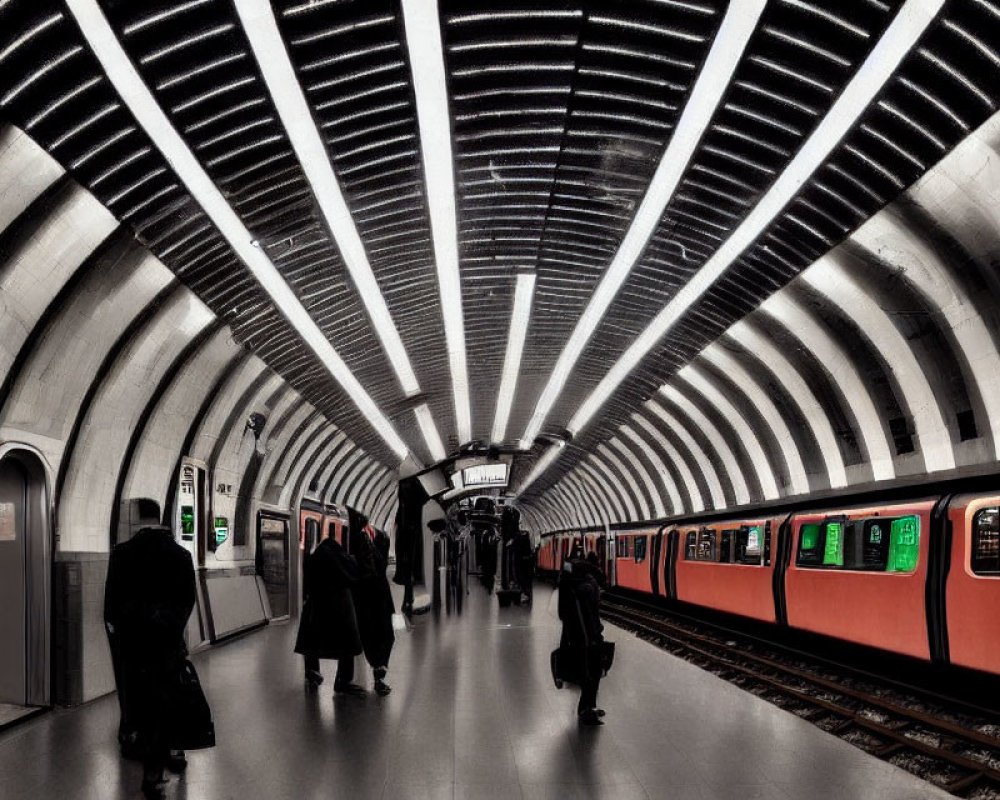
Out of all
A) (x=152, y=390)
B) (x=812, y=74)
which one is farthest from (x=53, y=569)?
(x=812, y=74)

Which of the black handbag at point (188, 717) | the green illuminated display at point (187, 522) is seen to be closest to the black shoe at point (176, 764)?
the black handbag at point (188, 717)

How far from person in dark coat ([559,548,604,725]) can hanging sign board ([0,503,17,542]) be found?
498 centimetres

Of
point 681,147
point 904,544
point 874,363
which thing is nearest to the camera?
point 681,147

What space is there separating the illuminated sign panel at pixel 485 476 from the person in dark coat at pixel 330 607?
19.9 m

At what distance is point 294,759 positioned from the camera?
630 centimetres

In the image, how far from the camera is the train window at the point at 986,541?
9.31 m

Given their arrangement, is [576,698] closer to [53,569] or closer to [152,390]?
[53,569]

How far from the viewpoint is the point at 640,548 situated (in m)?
27.4

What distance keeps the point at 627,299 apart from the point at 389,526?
2856 centimetres

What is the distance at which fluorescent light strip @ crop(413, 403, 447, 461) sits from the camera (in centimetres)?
1891

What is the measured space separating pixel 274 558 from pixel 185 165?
12075mm

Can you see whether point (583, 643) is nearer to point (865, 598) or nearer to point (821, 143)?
point (821, 143)

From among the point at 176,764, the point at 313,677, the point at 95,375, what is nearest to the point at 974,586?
the point at 313,677

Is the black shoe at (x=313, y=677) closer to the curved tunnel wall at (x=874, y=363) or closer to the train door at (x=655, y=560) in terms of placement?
the curved tunnel wall at (x=874, y=363)
